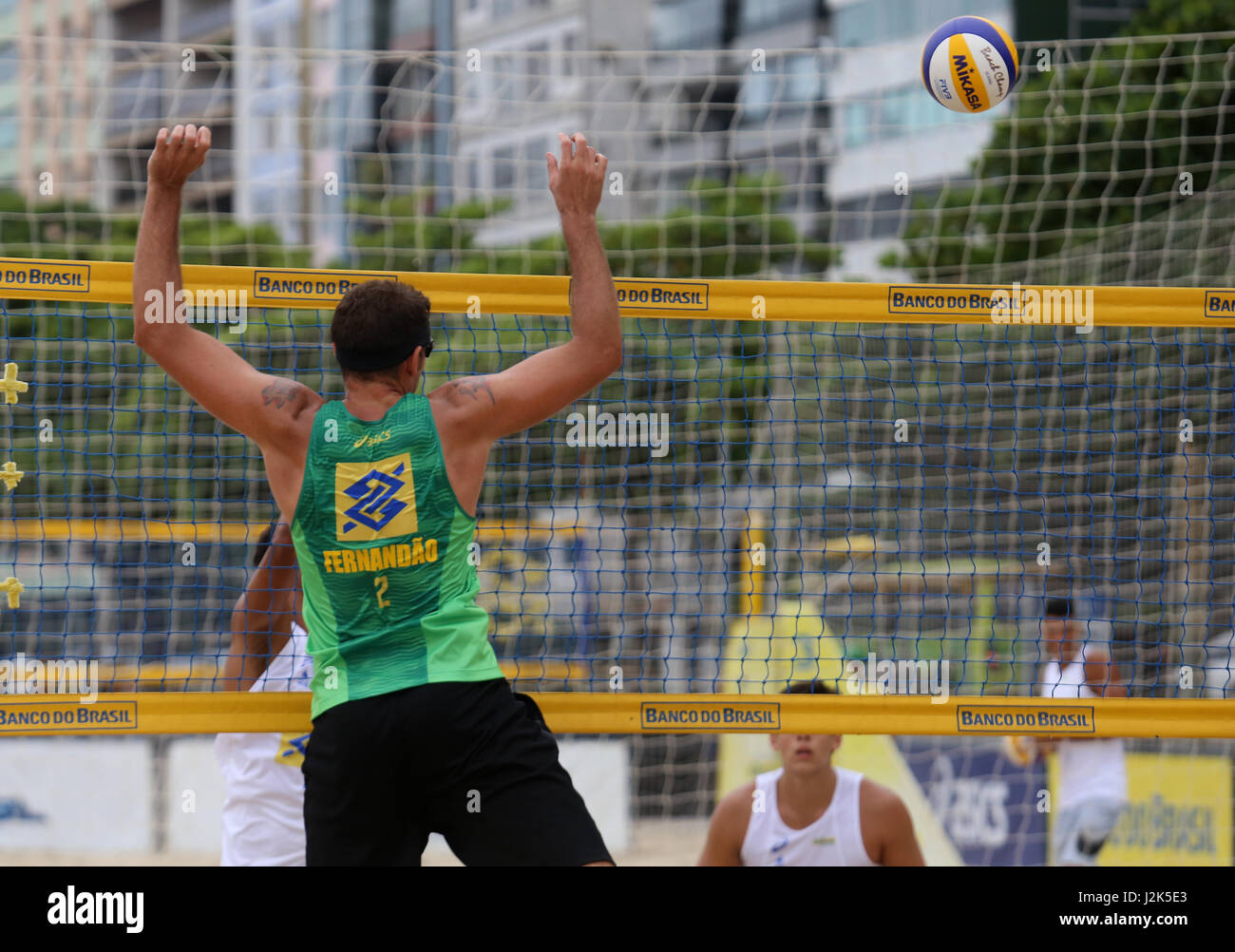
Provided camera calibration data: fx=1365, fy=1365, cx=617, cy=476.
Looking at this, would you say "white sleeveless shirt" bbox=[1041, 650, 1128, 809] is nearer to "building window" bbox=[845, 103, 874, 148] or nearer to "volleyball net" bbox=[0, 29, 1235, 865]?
"volleyball net" bbox=[0, 29, 1235, 865]

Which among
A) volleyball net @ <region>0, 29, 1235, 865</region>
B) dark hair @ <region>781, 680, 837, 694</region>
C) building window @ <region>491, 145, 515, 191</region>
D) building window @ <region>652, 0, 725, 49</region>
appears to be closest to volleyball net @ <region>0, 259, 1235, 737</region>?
volleyball net @ <region>0, 29, 1235, 865</region>

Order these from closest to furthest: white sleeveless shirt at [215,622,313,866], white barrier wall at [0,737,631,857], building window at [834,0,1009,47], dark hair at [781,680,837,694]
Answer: white sleeveless shirt at [215,622,313,866]
dark hair at [781,680,837,694]
white barrier wall at [0,737,631,857]
building window at [834,0,1009,47]

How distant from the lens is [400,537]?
357 centimetres

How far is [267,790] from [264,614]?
0.72 m

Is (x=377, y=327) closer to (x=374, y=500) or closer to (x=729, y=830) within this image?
(x=374, y=500)

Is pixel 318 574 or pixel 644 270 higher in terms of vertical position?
pixel 644 270

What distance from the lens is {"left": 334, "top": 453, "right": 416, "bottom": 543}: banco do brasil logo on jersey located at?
3572 mm

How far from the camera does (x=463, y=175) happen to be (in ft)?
116

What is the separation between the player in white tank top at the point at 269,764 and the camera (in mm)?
4867

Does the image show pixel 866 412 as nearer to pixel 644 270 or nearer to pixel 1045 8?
pixel 644 270

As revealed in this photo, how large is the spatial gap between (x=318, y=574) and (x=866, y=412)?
8.17 m

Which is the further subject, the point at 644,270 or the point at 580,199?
the point at 644,270

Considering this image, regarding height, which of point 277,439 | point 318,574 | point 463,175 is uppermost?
point 463,175
